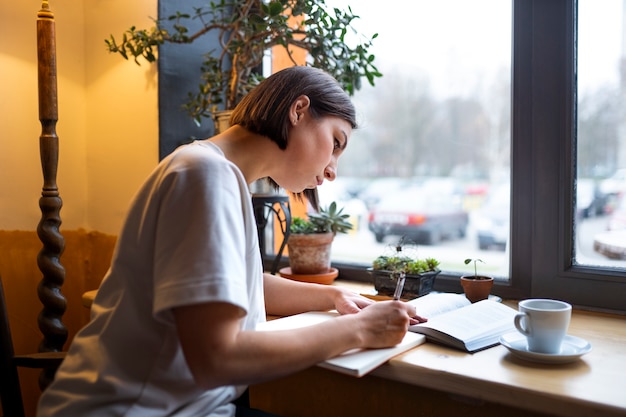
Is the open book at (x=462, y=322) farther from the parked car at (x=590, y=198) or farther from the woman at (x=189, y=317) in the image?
the parked car at (x=590, y=198)

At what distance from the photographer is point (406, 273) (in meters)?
1.46

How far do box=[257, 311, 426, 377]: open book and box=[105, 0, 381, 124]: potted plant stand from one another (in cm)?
77

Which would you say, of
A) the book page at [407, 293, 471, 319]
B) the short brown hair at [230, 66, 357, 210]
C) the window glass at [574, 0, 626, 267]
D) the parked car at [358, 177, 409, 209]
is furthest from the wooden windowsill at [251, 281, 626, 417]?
the parked car at [358, 177, 409, 209]

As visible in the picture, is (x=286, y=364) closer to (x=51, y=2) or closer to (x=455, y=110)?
(x=455, y=110)

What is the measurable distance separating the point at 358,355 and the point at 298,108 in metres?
0.47

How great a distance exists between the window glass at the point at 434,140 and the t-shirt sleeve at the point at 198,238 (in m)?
0.89


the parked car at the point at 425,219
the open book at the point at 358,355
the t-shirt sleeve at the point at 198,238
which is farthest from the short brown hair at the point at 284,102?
the parked car at the point at 425,219

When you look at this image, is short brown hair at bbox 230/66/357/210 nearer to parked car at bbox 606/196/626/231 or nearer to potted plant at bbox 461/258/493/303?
potted plant at bbox 461/258/493/303

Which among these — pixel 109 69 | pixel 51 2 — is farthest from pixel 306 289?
Result: pixel 51 2

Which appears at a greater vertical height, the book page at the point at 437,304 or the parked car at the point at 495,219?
the parked car at the point at 495,219

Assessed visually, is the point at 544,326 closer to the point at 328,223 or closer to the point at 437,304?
the point at 437,304

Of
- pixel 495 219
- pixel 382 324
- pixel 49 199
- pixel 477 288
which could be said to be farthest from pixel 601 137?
pixel 49 199

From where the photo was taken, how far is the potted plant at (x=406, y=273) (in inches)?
57.2

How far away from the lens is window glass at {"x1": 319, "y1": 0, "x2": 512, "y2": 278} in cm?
168
